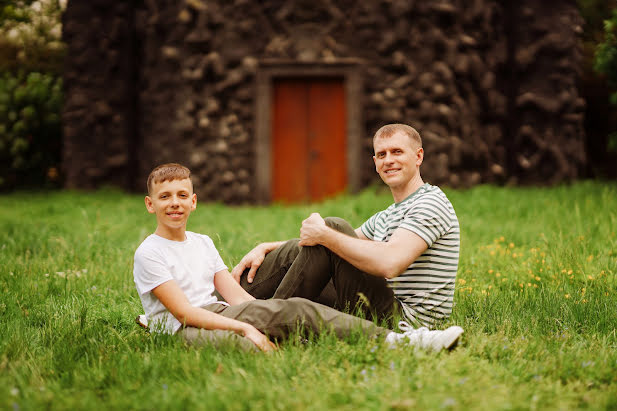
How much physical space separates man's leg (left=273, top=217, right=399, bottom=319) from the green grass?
343mm

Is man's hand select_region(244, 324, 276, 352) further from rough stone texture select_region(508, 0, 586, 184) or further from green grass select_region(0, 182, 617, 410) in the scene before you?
rough stone texture select_region(508, 0, 586, 184)

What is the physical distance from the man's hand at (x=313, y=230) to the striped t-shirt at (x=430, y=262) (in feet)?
1.29

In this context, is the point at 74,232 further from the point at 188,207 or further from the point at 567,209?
the point at 567,209

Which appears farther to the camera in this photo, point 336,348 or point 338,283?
point 338,283

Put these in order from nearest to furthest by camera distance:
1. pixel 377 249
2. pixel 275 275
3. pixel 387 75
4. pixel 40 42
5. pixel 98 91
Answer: pixel 377 249 → pixel 275 275 → pixel 387 75 → pixel 98 91 → pixel 40 42

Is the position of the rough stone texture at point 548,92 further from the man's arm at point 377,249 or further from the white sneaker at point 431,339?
the white sneaker at point 431,339

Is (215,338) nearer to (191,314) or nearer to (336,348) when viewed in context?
(191,314)

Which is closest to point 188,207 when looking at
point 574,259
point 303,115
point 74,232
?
point 574,259

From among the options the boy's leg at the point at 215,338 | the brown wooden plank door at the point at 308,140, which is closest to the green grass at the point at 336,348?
the boy's leg at the point at 215,338

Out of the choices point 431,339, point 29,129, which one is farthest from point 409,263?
point 29,129

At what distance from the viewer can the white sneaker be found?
250 cm

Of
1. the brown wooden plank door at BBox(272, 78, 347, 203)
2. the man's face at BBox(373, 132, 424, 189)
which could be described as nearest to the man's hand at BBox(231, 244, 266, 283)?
the man's face at BBox(373, 132, 424, 189)

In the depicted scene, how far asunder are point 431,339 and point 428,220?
576 mm

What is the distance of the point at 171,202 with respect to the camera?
9.01 feet
